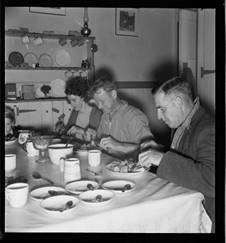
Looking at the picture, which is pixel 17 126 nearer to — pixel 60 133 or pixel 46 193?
pixel 60 133

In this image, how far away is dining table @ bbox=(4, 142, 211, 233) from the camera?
1021 mm

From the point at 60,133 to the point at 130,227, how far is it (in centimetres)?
165

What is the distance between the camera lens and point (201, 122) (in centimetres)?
140

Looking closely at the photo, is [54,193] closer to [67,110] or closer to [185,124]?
[185,124]

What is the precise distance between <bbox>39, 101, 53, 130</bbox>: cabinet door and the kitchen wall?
0.26 metres

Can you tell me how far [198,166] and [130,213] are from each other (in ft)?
1.14

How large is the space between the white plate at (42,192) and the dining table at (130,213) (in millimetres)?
22

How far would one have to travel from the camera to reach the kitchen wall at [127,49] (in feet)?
9.77

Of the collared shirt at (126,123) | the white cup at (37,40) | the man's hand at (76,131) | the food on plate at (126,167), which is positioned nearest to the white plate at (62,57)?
the white cup at (37,40)

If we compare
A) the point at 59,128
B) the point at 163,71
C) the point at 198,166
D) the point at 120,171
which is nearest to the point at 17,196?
the point at 120,171

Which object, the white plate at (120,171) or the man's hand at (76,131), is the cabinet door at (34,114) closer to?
the man's hand at (76,131)

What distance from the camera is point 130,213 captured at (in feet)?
3.58

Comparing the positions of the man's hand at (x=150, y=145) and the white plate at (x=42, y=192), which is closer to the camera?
the white plate at (x=42, y=192)
